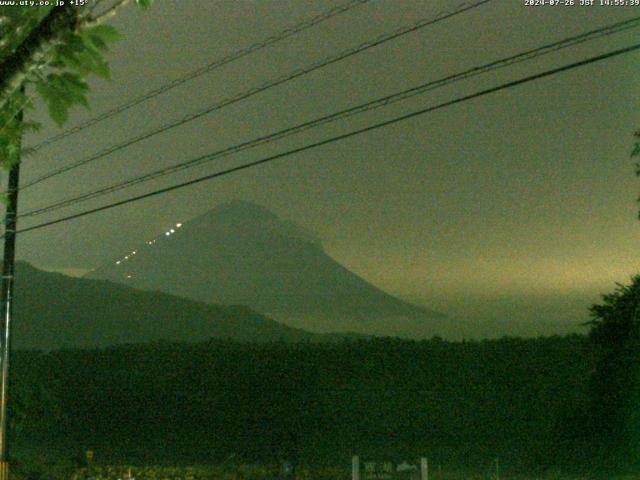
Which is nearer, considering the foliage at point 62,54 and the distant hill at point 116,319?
the foliage at point 62,54

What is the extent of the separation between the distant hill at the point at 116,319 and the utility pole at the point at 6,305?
5103 centimetres

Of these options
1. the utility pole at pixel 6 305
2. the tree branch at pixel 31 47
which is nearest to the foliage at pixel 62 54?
the tree branch at pixel 31 47

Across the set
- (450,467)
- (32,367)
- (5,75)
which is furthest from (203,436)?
(5,75)

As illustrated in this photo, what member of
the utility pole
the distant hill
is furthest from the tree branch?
the distant hill

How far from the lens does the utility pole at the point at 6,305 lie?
1327cm

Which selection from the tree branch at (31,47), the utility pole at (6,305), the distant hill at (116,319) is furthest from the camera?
the distant hill at (116,319)

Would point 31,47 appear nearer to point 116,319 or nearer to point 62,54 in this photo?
point 62,54

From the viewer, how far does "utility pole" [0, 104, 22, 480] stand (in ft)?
43.5

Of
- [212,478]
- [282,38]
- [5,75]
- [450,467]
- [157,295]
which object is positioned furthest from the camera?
[157,295]

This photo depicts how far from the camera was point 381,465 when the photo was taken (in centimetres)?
1076

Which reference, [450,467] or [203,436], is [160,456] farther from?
[450,467]

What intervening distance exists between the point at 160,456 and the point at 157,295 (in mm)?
71508

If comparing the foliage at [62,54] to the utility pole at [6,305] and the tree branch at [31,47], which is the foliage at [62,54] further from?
the utility pole at [6,305]

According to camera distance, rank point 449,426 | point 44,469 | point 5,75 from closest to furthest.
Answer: point 5,75 → point 44,469 → point 449,426
